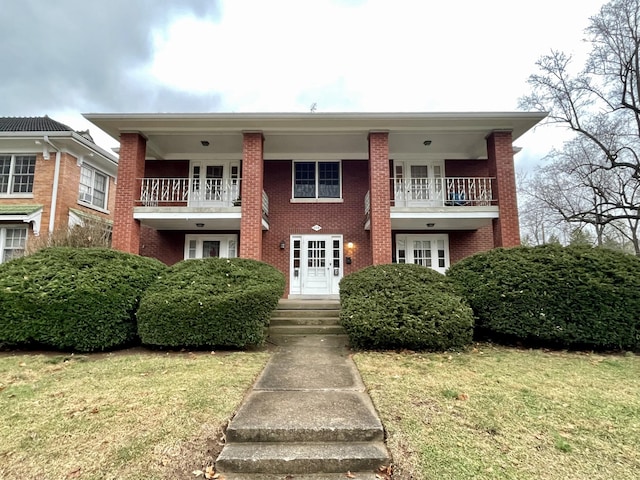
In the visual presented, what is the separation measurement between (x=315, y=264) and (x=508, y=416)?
886 centimetres

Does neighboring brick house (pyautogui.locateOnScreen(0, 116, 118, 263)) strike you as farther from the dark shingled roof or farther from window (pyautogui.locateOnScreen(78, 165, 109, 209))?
window (pyautogui.locateOnScreen(78, 165, 109, 209))

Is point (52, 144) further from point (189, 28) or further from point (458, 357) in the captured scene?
point (458, 357)

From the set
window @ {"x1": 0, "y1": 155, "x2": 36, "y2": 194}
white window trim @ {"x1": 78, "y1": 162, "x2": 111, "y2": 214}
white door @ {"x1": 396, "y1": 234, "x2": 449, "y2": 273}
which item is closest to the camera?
white door @ {"x1": 396, "y1": 234, "x2": 449, "y2": 273}

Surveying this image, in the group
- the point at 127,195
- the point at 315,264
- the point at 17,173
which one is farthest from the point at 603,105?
the point at 17,173

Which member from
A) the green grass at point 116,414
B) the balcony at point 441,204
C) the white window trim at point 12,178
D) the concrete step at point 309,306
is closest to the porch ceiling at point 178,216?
A: the concrete step at point 309,306

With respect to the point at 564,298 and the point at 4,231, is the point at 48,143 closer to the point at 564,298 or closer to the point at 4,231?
the point at 4,231

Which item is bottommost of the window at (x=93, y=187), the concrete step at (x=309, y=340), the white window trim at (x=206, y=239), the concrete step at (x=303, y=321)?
the concrete step at (x=309, y=340)

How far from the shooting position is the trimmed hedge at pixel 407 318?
5840 mm

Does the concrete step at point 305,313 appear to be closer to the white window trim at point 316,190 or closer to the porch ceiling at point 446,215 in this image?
the porch ceiling at point 446,215

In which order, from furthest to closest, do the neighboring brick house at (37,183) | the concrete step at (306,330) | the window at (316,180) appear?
the neighboring brick house at (37,183)
the window at (316,180)
the concrete step at (306,330)

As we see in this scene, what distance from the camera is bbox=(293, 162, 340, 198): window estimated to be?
12172mm

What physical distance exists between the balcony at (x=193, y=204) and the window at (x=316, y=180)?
1.38 meters

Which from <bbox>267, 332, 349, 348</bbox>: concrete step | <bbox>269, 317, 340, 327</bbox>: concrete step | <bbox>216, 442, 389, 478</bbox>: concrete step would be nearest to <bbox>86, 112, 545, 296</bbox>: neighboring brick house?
<bbox>269, 317, 340, 327</bbox>: concrete step

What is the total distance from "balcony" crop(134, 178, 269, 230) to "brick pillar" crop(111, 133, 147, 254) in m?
0.27
